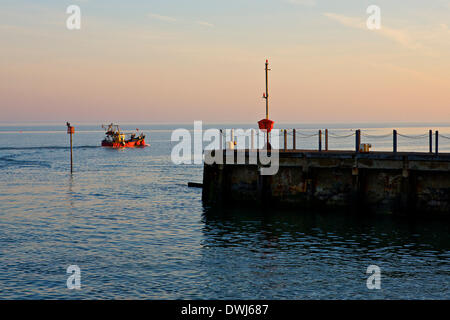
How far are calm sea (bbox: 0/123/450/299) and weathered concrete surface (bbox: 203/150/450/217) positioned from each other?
956 mm

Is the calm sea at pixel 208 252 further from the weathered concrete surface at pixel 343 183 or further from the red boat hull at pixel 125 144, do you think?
the red boat hull at pixel 125 144

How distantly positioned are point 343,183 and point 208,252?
1135 centimetres

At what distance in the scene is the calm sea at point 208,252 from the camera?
57.0 ft

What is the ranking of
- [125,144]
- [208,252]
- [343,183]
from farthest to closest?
1. [125,144]
2. [343,183]
3. [208,252]

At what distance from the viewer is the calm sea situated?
17.4 metres

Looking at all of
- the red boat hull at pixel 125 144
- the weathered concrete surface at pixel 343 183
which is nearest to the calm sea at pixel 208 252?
the weathered concrete surface at pixel 343 183

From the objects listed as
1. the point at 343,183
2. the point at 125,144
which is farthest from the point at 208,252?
the point at 125,144

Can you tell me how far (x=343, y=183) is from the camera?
1198 inches

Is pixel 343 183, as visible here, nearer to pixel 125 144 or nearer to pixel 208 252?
pixel 208 252

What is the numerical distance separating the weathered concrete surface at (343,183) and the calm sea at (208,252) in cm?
96

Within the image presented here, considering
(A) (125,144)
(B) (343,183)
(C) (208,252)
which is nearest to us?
(C) (208,252)

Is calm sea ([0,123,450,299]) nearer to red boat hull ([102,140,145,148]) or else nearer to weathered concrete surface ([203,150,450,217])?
weathered concrete surface ([203,150,450,217])

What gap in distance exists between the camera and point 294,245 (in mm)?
23844

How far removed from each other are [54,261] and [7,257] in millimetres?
2211
